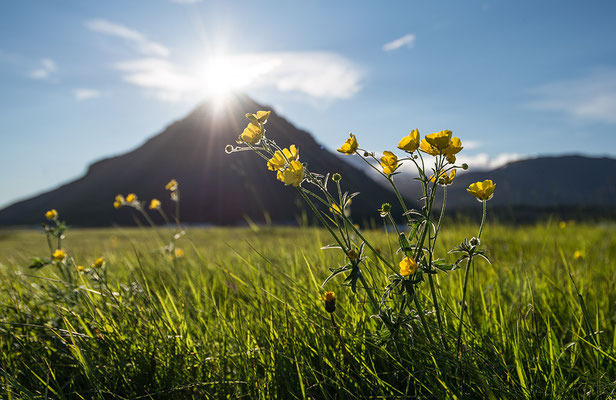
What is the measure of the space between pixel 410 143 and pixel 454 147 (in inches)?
5.0

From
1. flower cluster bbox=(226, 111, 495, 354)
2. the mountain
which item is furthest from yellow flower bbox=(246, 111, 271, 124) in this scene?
the mountain

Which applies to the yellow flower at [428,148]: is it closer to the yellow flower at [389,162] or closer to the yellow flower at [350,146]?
the yellow flower at [389,162]

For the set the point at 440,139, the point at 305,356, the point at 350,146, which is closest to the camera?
the point at 440,139

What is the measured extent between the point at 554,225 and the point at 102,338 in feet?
22.4

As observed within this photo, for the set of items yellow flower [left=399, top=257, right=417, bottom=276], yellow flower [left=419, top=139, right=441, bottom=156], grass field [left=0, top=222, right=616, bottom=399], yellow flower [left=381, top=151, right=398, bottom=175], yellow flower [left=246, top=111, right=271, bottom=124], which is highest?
yellow flower [left=246, top=111, right=271, bottom=124]

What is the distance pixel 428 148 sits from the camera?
970 mm

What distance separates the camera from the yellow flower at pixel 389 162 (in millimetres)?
1002

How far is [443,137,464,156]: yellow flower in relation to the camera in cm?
94

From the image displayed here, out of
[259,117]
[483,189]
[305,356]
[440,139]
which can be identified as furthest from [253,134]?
[305,356]

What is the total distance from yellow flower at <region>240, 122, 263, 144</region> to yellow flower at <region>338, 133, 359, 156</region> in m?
0.24

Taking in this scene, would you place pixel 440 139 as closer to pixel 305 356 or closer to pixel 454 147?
pixel 454 147

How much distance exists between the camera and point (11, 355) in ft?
4.71

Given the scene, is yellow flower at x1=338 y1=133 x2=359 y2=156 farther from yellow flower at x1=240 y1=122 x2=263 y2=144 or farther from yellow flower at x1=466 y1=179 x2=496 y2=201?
yellow flower at x1=466 y1=179 x2=496 y2=201

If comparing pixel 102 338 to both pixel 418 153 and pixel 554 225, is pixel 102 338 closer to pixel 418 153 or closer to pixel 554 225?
pixel 418 153
